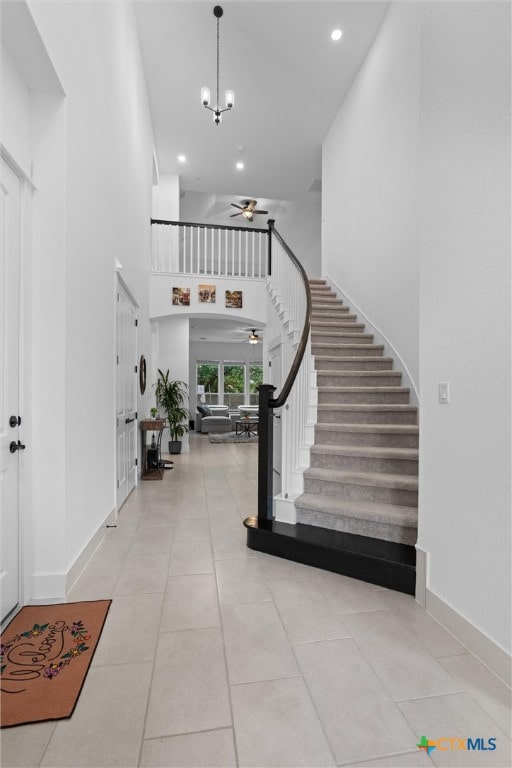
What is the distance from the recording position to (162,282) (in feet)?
25.3

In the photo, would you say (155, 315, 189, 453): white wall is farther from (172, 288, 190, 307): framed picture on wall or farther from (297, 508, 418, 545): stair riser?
(297, 508, 418, 545): stair riser

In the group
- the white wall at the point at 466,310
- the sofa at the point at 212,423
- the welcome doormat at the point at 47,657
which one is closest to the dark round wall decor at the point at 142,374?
the welcome doormat at the point at 47,657

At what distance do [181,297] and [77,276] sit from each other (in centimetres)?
521

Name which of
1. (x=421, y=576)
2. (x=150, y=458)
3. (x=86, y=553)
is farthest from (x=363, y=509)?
(x=150, y=458)

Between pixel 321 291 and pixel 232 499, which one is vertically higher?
pixel 321 291

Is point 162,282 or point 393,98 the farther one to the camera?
point 162,282

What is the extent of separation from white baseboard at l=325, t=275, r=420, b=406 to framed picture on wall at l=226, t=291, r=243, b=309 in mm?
2031

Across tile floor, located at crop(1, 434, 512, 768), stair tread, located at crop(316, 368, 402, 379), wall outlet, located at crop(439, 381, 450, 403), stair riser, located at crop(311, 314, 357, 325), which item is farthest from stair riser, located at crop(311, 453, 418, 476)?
stair riser, located at crop(311, 314, 357, 325)

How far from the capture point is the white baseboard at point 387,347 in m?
4.53

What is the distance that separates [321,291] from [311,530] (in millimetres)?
5006

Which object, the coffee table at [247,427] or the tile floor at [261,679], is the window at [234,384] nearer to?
the coffee table at [247,427]

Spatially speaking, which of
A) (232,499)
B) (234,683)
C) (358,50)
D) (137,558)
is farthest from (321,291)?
(234,683)

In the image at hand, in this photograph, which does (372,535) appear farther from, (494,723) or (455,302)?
(455,302)

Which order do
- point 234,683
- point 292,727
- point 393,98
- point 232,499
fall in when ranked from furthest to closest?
1. point 393,98
2. point 232,499
3. point 234,683
4. point 292,727
